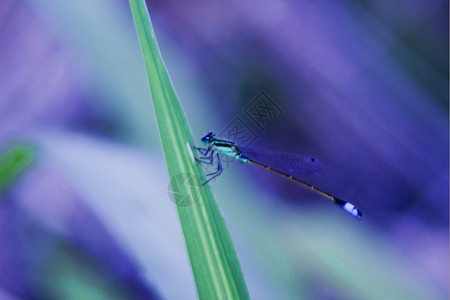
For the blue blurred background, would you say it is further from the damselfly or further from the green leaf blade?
the green leaf blade

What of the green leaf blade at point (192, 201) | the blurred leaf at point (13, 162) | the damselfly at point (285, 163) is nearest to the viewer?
the green leaf blade at point (192, 201)

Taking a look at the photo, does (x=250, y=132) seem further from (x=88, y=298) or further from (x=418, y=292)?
(x=418, y=292)

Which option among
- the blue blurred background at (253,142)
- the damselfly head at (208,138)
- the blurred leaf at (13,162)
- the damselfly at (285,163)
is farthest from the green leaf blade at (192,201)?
the blurred leaf at (13,162)

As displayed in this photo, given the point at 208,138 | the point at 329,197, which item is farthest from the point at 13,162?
the point at 329,197

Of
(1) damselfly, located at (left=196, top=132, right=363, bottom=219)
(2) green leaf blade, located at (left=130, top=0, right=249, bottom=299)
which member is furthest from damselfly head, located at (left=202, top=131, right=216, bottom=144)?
(2) green leaf blade, located at (left=130, top=0, right=249, bottom=299)

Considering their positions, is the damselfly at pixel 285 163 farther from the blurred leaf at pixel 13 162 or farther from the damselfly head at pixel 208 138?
the blurred leaf at pixel 13 162

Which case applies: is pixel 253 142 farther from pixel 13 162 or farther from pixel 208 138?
pixel 13 162

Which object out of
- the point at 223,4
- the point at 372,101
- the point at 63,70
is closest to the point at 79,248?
the point at 63,70

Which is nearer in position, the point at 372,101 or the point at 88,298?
the point at 88,298
